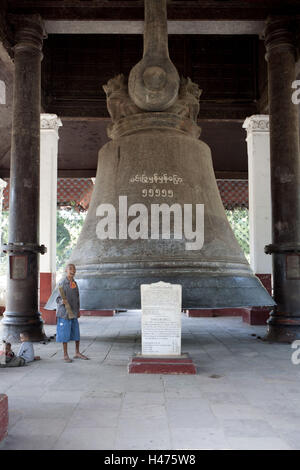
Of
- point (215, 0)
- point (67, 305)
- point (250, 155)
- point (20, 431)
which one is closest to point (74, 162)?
point (250, 155)

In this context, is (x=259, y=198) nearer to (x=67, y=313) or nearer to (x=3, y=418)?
(x=67, y=313)

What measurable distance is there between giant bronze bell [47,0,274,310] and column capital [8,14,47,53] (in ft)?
9.23

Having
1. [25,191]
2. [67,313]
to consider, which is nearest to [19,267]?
[25,191]

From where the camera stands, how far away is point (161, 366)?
4008 millimetres

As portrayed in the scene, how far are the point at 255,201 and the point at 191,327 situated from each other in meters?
2.60

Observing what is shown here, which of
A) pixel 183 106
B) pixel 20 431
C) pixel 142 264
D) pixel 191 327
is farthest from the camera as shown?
pixel 191 327

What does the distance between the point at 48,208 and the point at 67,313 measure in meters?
3.87

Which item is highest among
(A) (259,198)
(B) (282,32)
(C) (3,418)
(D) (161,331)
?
(B) (282,32)

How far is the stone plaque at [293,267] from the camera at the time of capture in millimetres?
5941

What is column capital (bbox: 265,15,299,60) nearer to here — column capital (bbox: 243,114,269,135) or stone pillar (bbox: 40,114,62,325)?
column capital (bbox: 243,114,269,135)

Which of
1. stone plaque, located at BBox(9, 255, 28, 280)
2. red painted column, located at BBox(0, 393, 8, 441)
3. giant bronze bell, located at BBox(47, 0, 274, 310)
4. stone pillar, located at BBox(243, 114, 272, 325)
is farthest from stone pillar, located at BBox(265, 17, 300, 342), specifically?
red painted column, located at BBox(0, 393, 8, 441)

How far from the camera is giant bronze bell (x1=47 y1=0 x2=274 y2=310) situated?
3547 mm
